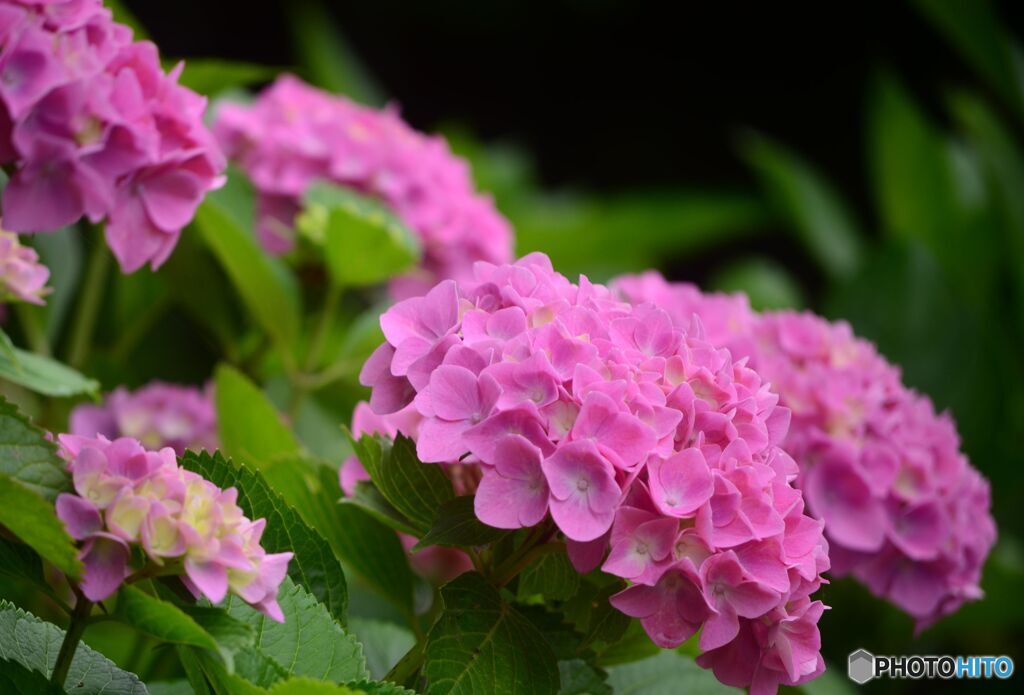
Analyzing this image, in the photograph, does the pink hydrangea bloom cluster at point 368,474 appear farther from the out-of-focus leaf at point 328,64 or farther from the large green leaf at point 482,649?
the out-of-focus leaf at point 328,64

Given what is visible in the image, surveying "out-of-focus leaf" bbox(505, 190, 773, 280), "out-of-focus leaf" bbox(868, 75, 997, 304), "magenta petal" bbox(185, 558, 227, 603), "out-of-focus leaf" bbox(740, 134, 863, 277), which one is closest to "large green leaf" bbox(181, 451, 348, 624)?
"magenta petal" bbox(185, 558, 227, 603)

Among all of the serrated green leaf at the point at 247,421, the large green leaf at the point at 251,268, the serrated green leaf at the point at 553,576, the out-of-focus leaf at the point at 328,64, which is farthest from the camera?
the out-of-focus leaf at the point at 328,64

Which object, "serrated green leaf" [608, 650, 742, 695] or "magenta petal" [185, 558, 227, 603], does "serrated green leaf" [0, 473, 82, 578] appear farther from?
"serrated green leaf" [608, 650, 742, 695]

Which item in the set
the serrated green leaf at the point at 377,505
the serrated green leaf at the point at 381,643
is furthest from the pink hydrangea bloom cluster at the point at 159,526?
the serrated green leaf at the point at 381,643

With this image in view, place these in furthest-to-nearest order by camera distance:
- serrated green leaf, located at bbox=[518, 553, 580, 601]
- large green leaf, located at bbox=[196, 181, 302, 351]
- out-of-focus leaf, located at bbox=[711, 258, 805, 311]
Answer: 1. out-of-focus leaf, located at bbox=[711, 258, 805, 311]
2. large green leaf, located at bbox=[196, 181, 302, 351]
3. serrated green leaf, located at bbox=[518, 553, 580, 601]

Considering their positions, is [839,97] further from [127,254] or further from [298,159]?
[127,254]
